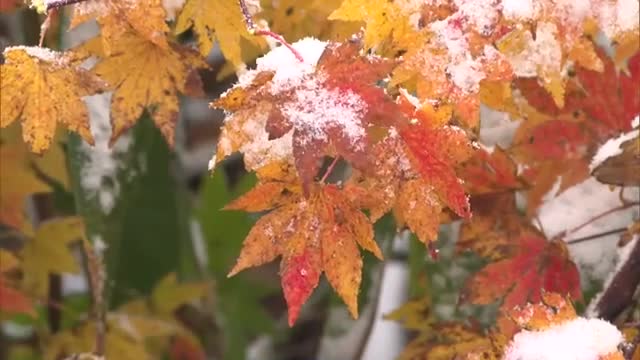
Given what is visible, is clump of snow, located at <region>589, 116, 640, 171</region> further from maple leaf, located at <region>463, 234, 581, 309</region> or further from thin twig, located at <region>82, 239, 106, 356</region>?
thin twig, located at <region>82, 239, 106, 356</region>

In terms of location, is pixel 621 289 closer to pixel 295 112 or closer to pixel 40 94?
pixel 295 112

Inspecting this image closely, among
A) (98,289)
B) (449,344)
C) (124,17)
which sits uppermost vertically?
(124,17)

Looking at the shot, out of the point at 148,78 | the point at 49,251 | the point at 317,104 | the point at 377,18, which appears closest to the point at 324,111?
the point at 317,104

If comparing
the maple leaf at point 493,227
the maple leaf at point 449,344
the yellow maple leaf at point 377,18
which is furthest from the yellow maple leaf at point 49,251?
the yellow maple leaf at point 377,18

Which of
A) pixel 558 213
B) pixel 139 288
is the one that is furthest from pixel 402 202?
pixel 139 288

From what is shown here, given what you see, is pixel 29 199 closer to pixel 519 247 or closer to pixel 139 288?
pixel 139 288

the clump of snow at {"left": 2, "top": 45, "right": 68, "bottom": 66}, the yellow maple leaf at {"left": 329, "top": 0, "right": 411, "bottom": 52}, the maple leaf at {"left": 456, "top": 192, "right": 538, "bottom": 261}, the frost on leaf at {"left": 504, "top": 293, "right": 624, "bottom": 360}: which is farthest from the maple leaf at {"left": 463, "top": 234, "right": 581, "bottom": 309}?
the clump of snow at {"left": 2, "top": 45, "right": 68, "bottom": 66}

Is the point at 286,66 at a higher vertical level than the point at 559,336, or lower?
higher
